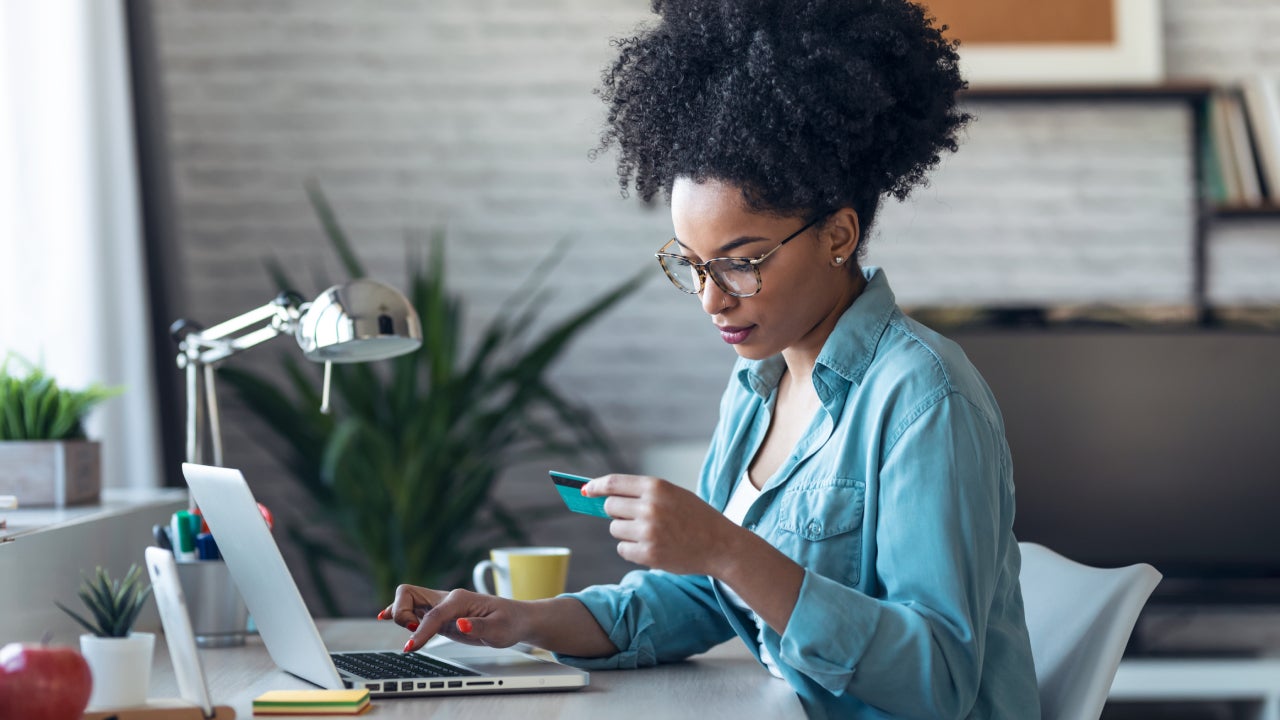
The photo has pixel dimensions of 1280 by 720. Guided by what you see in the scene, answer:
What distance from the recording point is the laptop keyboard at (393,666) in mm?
1170

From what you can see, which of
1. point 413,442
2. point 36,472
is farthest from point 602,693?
point 413,442

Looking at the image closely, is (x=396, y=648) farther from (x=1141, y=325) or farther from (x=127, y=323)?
(x=1141, y=325)

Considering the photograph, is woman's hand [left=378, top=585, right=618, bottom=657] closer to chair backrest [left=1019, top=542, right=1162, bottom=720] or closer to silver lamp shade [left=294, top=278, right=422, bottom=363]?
silver lamp shade [left=294, top=278, right=422, bottom=363]

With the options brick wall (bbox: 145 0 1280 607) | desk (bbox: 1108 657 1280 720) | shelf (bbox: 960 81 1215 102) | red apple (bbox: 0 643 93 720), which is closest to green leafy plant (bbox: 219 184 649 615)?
brick wall (bbox: 145 0 1280 607)

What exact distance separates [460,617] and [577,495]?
0.81 feet

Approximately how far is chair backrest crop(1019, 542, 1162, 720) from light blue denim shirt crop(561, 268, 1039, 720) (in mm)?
50

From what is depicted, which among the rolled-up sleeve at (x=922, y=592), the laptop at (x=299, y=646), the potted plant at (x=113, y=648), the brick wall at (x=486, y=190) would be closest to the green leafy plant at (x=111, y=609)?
the potted plant at (x=113, y=648)

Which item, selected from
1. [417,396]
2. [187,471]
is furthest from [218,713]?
[417,396]

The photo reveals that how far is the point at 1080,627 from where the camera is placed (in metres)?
1.24

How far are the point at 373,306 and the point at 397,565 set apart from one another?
1437mm

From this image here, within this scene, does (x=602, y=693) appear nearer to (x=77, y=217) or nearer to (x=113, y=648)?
(x=113, y=648)

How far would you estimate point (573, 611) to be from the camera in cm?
131

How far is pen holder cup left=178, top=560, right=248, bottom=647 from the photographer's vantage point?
1423 mm

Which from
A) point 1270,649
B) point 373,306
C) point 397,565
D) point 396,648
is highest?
point 373,306
